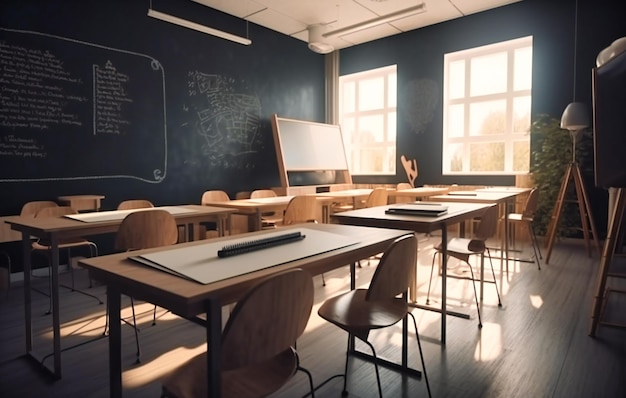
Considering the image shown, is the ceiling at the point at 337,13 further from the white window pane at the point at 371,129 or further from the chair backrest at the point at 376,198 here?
the chair backrest at the point at 376,198

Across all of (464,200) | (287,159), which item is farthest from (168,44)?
(464,200)

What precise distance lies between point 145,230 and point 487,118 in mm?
5524

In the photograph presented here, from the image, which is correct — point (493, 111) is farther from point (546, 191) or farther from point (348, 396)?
point (348, 396)

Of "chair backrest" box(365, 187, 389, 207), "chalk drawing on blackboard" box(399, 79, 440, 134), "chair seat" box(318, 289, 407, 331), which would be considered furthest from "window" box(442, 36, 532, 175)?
"chair seat" box(318, 289, 407, 331)

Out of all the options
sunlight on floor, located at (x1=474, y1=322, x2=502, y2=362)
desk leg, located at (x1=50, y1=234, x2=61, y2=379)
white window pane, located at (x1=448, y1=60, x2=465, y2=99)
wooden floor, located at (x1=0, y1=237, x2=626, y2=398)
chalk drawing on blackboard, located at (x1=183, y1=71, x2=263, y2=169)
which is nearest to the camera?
wooden floor, located at (x1=0, y1=237, x2=626, y2=398)

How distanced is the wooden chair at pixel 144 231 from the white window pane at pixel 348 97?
5777 millimetres

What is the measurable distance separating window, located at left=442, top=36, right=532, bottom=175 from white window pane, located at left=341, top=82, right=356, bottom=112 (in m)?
1.88

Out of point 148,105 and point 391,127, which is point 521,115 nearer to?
point 391,127

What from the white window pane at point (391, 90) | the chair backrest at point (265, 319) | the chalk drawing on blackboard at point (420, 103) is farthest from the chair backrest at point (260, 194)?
the chair backrest at point (265, 319)

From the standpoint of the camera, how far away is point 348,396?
1781 millimetres

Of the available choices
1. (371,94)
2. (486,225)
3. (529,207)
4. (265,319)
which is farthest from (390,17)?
(265,319)

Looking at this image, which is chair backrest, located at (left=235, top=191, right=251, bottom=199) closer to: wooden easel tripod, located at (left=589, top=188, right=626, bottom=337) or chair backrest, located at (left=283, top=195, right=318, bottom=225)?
chair backrest, located at (left=283, top=195, right=318, bottom=225)

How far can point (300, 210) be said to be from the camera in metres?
3.91

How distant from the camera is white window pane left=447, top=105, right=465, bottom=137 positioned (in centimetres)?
645
